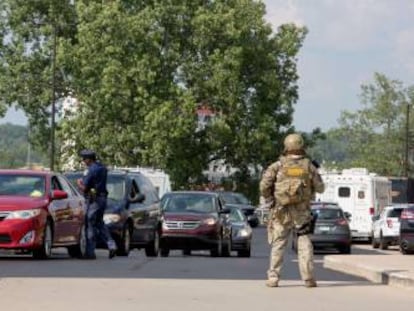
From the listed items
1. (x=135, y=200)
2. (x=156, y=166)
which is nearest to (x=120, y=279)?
(x=135, y=200)

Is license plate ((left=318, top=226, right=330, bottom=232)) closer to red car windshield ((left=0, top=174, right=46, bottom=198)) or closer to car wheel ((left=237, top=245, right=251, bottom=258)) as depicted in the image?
car wheel ((left=237, top=245, right=251, bottom=258))

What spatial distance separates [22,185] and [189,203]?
8.88 m

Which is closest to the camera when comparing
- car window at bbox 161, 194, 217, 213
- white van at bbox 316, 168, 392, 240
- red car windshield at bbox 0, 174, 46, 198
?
red car windshield at bbox 0, 174, 46, 198

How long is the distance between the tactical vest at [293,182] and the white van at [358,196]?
35324 millimetres

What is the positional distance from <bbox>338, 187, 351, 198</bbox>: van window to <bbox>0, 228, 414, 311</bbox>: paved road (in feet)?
106

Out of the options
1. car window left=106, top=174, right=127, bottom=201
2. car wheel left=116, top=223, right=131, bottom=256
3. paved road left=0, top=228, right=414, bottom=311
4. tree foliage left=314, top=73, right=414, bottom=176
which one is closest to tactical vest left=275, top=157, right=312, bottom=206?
paved road left=0, top=228, right=414, bottom=311

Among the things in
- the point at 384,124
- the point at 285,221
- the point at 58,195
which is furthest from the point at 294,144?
the point at 384,124

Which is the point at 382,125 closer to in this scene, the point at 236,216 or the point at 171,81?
the point at 171,81

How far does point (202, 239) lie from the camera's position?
28.0m

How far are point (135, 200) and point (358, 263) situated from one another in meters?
6.00

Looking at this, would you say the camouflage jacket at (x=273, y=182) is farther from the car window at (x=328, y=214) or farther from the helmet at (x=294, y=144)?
the car window at (x=328, y=214)

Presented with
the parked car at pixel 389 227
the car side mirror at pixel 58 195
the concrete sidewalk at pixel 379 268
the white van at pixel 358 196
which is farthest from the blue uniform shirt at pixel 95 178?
the white van at pixel 358 196

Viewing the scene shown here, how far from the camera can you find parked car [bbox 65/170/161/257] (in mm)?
24031

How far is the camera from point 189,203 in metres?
29.2
